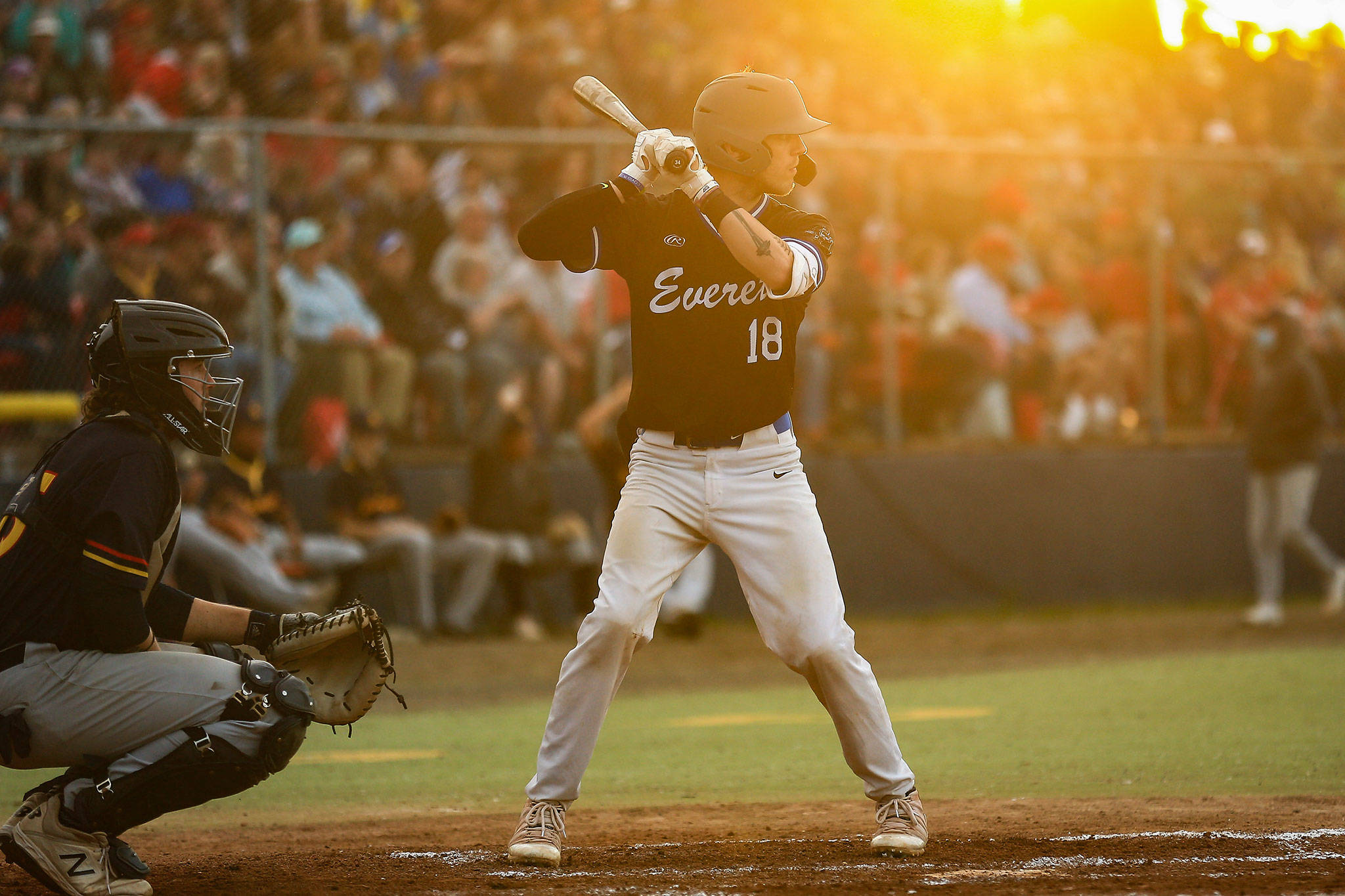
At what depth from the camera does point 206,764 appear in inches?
160

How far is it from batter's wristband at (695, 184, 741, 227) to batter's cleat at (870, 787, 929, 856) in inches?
68.9

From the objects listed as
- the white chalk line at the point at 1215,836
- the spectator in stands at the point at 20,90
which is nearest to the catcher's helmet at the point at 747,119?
the white chalk line at the point at 1215,836

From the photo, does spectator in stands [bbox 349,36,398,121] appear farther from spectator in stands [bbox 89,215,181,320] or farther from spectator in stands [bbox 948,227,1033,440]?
spectator in stands [bbox 948,227,1033,440]

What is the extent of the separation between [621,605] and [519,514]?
7112mm

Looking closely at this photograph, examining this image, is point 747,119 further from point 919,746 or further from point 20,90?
point 20,90

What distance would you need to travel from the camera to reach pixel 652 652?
11039 millimetres

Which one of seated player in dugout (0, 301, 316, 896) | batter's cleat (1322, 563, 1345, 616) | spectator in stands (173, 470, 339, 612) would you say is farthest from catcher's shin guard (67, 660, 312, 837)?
batter's cleat (1322, 563, 1345, 616)

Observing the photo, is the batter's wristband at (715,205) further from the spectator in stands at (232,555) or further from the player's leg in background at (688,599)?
the player's leg in background at (688,599)

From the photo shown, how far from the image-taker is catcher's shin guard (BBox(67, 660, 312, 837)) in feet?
13.3

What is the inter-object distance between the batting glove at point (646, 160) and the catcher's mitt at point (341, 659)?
1.42 m

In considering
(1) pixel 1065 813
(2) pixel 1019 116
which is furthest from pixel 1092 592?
(1) pixel 1065 813

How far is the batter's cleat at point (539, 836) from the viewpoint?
4.56 meters

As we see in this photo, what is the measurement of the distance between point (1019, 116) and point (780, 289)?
473 inches

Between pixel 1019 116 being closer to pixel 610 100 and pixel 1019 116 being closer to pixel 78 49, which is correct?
pixel 78 49
